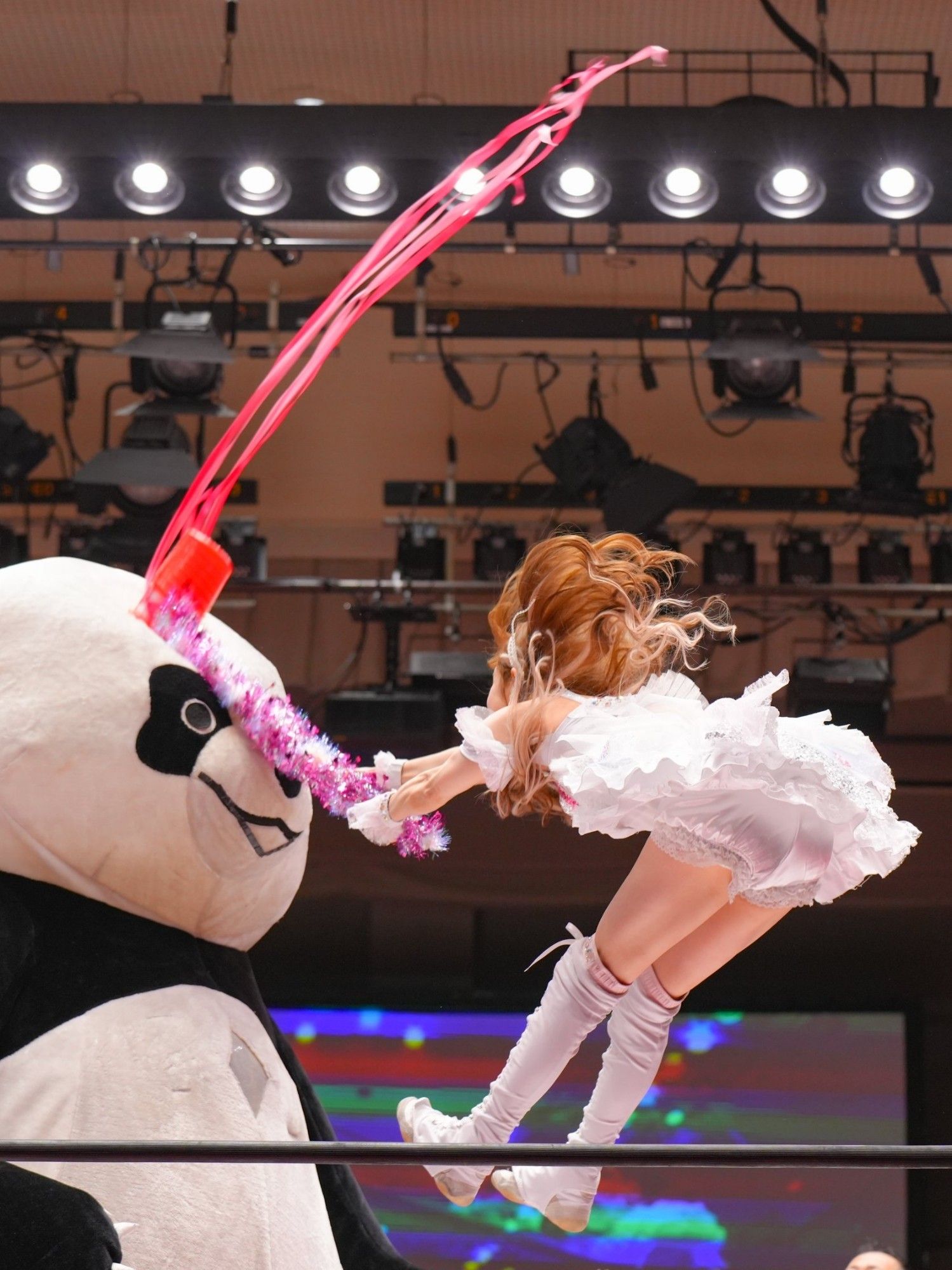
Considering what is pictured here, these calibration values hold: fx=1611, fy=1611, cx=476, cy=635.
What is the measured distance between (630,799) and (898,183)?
3.23 metres

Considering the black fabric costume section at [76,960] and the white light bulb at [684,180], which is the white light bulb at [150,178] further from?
the black fabric costume section at [76,960]

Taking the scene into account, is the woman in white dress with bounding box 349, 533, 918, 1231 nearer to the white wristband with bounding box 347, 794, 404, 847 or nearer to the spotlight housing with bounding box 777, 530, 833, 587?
the white wristband with bounding box 347, 794, 404, 847

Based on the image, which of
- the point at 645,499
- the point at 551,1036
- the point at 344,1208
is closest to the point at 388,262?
the point at 551,1036

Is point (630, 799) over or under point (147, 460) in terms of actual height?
under

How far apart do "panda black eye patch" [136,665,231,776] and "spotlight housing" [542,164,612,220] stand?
2.78 m

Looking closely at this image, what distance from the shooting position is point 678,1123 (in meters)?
5.01

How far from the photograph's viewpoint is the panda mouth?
2230mm

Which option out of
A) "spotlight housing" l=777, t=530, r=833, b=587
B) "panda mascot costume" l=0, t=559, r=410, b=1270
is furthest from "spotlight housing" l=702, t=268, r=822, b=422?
"panda mascot costume" l=0, t=559, r=410, b=1270

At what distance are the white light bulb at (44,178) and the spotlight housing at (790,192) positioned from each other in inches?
79.9

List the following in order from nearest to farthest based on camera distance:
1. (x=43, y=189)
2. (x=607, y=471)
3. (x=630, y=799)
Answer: (x=630, y=799), (x=43, y=189), (x=607, y=471)

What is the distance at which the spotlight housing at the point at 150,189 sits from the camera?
4672 millimetres

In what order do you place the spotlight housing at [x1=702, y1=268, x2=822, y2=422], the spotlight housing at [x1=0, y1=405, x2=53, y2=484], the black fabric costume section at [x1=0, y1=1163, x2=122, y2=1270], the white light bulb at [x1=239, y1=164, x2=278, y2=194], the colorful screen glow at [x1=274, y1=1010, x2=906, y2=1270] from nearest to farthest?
1. the black fabric costume section at [x1=0, y1=1163, x2=122, y2=1270]
2. the white light bulb at [x1=239, y1=164, x2=278, y2=194]
3. the colorful screen glow at [x1=274, y1=1010, x2=906, y2=1270]
4. the spotlight housing at [x1=702, y1=268, x2=822, y2=422]
5. the spotlight housing at [x1=0, y1=405, x2=53, y2=484]

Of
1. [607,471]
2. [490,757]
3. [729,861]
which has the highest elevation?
[607,471]

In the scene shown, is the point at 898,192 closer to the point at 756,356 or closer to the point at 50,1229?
the point at 756,356
